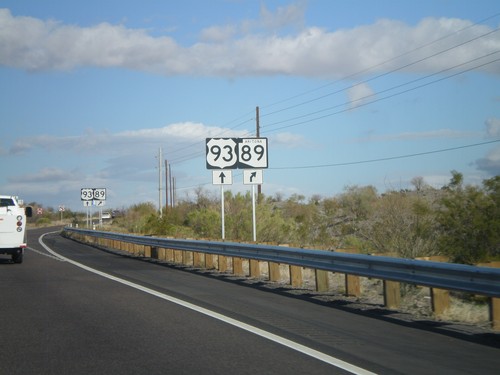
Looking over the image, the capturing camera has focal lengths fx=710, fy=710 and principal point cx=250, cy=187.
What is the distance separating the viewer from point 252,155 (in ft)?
86.8

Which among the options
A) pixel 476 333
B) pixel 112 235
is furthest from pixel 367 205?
pixel 476 333

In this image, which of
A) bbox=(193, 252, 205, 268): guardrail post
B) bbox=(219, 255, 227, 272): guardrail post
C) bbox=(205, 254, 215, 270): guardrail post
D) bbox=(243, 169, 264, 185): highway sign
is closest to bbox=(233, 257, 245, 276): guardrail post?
bbox=(219, 255, 227, 272): guardrail post

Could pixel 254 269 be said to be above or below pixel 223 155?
below

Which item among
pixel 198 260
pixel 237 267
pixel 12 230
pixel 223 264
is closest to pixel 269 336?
pixel 237 267

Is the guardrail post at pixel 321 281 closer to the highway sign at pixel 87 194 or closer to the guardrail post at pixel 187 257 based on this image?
the guardrail post at pixel 187 257

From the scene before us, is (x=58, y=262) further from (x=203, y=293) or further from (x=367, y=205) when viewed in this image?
(x=367, y=205)

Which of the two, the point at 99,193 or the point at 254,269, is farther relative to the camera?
the point at 99,193

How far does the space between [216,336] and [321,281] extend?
20.2 feet

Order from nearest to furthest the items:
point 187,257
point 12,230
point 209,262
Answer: point 209,262 < point 12,230 < point 187,257

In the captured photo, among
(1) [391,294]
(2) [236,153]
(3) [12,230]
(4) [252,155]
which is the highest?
(2) [236,153]

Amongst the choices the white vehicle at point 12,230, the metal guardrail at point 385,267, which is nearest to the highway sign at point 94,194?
the white vehicle at point 12,230

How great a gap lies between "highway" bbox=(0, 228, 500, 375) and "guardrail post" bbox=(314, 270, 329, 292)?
1.16 feet

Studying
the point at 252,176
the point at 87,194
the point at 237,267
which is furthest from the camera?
the point at 87,194

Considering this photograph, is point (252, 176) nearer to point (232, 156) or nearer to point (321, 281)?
point (232, 156)
